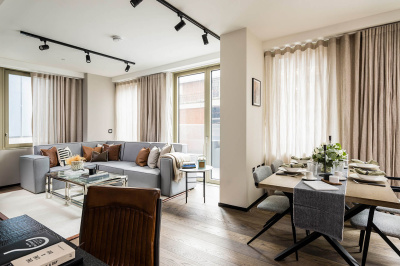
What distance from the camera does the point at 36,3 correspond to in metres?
2.46

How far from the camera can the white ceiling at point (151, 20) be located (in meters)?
2.51

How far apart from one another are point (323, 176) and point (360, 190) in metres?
0.39

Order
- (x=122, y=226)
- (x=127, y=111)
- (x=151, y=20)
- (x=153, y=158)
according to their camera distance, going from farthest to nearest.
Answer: (x=127, y=111) → (x=153, y=158) → (x=151, y=20) → (x=122, y=226)

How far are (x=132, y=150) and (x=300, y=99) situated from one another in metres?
3.66

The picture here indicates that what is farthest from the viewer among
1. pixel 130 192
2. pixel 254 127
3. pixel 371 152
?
pixel 254 127

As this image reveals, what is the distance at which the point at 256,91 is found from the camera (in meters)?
3.39

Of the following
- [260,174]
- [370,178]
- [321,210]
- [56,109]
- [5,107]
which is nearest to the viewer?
[321,210]

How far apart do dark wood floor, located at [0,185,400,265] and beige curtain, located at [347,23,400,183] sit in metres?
1.05

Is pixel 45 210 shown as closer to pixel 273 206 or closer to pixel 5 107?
pixel 5 107

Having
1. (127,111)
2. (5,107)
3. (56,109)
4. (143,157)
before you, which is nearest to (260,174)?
(143,157)

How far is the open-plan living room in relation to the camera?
5.35 feet

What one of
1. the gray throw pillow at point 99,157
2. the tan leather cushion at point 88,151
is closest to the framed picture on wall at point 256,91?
the gray throw pillow at point 99,157

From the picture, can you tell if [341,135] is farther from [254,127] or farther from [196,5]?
[196,5]

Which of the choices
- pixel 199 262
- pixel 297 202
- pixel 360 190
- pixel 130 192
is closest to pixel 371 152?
pixel 360 190
